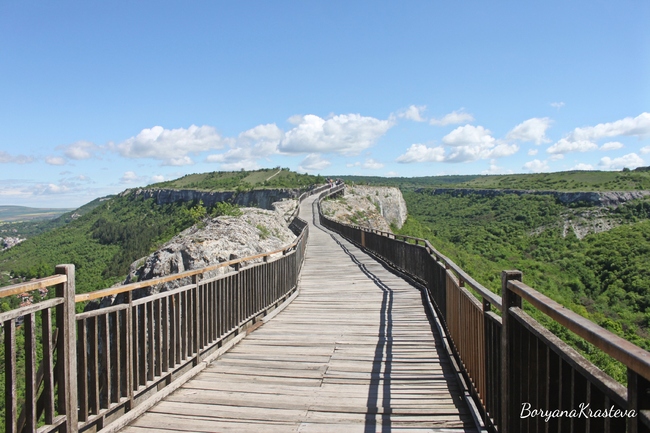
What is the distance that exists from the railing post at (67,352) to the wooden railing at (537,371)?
321 centimetres

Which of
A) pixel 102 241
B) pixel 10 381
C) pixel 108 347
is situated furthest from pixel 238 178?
pixel 10 381

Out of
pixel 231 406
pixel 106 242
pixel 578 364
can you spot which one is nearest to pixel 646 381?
pixel 578 364

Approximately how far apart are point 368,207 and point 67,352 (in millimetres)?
52308

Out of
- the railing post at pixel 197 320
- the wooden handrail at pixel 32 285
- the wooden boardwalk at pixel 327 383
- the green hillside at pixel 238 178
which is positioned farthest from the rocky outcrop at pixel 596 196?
the wooden handrail at pixel 32 285

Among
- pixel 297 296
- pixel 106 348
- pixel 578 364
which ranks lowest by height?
pixel 297 296

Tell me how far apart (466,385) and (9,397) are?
4.14m

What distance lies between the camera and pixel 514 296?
325 centimetres

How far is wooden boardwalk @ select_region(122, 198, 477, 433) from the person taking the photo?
167 inches

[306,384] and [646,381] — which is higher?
[646,381]

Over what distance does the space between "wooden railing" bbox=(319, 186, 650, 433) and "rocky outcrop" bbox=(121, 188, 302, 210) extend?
49965 millimetres

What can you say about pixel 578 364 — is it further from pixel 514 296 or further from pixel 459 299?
pixel 459 299

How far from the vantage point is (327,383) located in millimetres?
5281

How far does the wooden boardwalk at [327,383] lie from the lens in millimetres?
4238

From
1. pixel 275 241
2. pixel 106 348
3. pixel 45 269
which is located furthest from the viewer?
pixel 45 269
